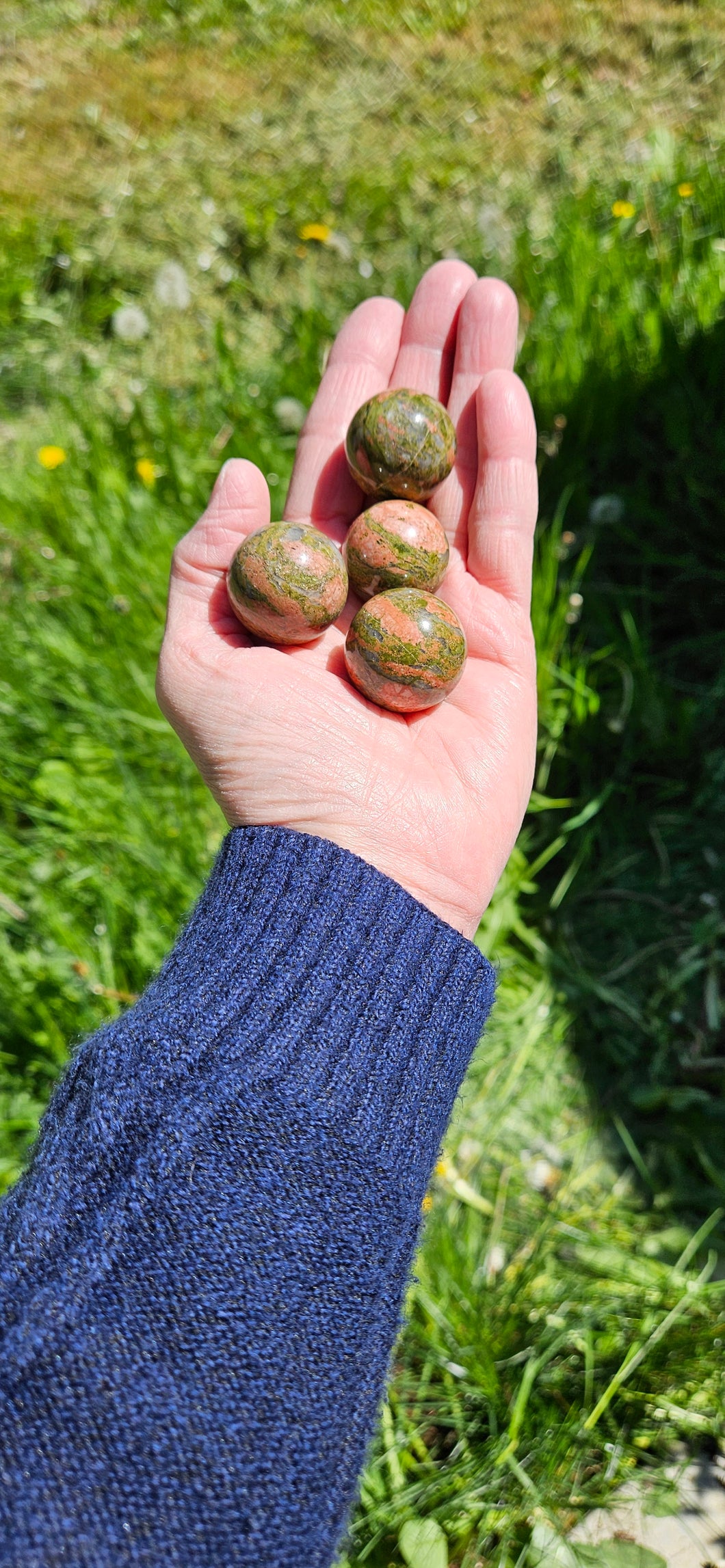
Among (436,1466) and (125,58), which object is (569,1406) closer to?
(436,1466)

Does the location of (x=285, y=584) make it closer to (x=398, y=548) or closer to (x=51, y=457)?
(x=398, y=548)

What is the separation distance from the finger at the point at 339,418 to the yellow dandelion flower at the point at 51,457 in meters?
0.92

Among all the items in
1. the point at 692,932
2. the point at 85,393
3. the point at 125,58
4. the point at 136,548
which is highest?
the point at 125,58

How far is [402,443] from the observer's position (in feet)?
7.27

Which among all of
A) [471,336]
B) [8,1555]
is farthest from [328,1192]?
[471,336]

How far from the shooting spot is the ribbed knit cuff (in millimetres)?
1488

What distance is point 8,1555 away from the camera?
1.17 m

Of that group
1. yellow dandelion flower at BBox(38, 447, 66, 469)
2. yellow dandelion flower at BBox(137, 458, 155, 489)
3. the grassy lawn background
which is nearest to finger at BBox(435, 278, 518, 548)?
the grassy lawn background

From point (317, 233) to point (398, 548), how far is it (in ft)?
6.61

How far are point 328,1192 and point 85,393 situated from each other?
9.63 ft

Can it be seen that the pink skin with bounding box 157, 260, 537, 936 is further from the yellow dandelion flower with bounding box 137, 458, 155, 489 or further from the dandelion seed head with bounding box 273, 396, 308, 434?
the yellow dandelion flower with bounding box 137, 458, 155, 489

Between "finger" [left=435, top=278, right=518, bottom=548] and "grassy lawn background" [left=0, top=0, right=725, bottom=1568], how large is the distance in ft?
1.09

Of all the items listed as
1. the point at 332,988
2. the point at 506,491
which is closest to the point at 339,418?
the point at 506,491

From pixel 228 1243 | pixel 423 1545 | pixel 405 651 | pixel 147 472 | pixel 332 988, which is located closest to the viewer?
pixel 228 1243
